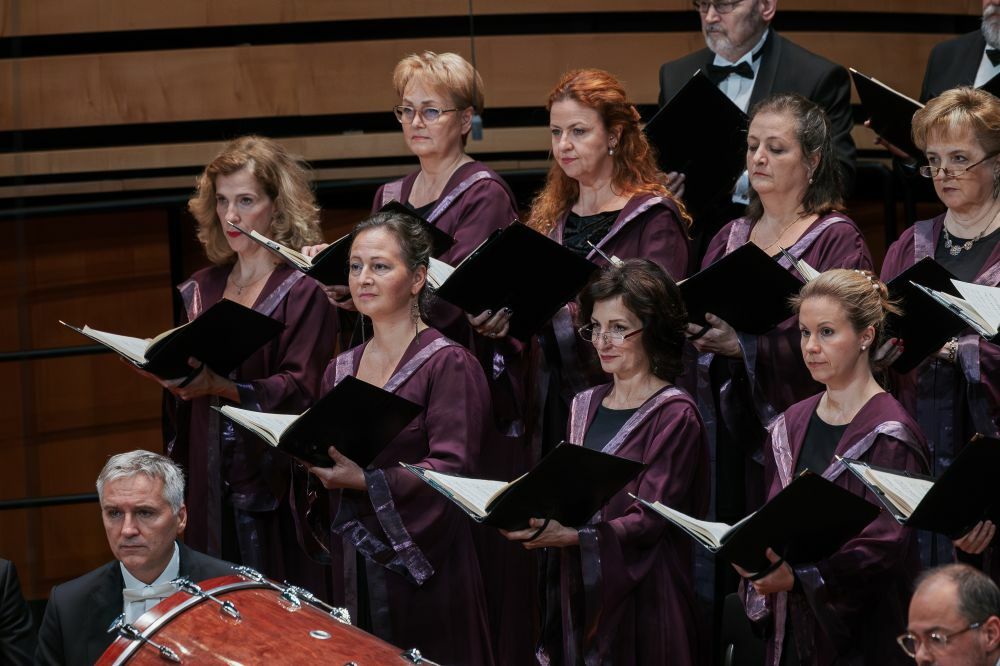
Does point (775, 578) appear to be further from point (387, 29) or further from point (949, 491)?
point (387, 29)

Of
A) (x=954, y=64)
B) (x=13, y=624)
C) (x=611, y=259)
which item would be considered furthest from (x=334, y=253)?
(x=954, y=64)

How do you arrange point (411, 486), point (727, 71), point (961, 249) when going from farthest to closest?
point (727, 71), point (961, 249), point (411, 486)

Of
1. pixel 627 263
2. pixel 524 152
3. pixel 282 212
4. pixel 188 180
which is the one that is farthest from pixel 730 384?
pixel 188 180

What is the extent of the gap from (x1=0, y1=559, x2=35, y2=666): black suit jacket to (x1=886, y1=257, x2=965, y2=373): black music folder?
216 cm

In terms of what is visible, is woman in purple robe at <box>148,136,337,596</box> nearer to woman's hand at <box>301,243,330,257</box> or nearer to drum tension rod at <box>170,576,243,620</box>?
woman's hand at <box>301,243,330,257</box>

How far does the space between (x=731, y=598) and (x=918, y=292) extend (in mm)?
826

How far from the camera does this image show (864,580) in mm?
3285

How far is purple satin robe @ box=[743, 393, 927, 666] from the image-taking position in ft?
10.7

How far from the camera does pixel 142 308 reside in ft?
19.0

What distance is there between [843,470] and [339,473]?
1.12m

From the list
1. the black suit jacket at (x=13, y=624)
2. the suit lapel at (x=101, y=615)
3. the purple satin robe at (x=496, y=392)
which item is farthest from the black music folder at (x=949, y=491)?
the black suit jacket at (x=13, y=624)

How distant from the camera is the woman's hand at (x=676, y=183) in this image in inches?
172

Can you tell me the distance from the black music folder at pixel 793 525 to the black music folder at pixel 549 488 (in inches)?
6.7

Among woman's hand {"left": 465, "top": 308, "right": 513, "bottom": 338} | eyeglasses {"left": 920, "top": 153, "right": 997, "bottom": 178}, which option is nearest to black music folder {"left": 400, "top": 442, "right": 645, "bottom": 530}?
woman's hand {"left": 465, "top": 308, "right": 513, "bottom": 338}
